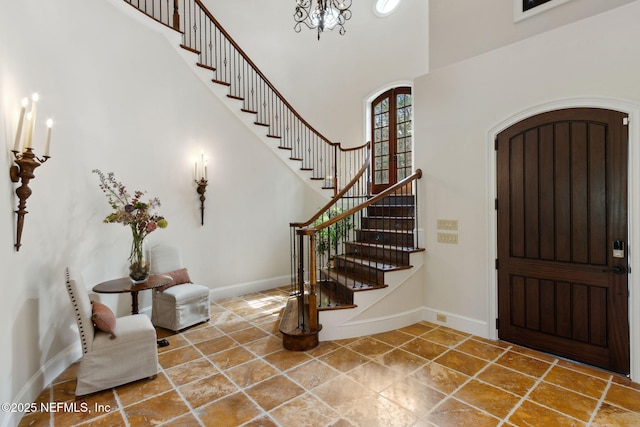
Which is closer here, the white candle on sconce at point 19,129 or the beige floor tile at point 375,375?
the white candle on sconce at point 19,129

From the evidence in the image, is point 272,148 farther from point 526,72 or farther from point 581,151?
point 581,151

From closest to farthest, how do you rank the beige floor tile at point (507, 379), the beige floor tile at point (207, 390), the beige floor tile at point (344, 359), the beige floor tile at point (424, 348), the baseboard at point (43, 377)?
the baseboard at point (43, 377), the beige floor tile at point (207, 390), the beige floor tile at point (507, 379), the beige floor tile at point (344, 359), the beige floor tile at point (424, 348)

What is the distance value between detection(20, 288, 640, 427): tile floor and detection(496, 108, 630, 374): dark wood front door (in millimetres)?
305

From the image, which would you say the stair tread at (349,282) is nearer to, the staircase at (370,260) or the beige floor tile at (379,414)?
the staircase at (370,260)

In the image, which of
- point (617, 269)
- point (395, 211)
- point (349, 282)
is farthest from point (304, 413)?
point (395, 211)

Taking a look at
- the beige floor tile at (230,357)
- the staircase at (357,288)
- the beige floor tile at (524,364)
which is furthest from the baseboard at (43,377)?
the beige floor tile at (524,364)

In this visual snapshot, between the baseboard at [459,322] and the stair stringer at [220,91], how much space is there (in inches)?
117

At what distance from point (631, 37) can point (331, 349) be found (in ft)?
12.4

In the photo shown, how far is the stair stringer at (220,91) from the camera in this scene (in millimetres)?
3967

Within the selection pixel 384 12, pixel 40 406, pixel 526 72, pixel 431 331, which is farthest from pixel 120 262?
pixel 384 12

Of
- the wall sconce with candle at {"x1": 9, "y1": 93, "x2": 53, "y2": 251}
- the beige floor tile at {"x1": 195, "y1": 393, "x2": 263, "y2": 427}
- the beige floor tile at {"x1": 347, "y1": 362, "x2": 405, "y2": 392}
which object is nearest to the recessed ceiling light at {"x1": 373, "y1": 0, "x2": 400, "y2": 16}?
the wall sconce with candle at {"x1": 9, "y1": 93, "x2": 53, "y2": 251}

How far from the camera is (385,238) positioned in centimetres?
459

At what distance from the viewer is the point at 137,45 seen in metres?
3.89

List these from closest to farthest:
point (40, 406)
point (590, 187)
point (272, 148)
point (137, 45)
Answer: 1. point (40, 406)
2. point (590, 187)
3. point (137, 45)
4. point (272, 148)
